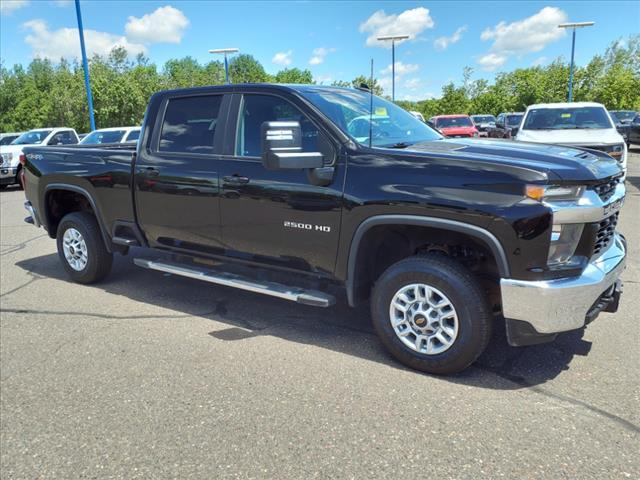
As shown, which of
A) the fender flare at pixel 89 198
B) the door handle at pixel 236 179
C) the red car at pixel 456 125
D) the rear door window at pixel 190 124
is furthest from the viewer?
the red car at pixel 456 125

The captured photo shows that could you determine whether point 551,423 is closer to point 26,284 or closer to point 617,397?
point 617,397

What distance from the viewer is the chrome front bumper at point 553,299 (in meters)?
3.05

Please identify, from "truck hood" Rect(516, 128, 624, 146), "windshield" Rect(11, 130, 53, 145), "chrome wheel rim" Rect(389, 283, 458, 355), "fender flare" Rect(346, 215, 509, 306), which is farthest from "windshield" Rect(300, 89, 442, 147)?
"windshield" Rect(11, 130, 53, 145)

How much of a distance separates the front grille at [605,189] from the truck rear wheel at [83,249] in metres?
4.68

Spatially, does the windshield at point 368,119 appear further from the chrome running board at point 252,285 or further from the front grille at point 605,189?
the front grille at point 605,189

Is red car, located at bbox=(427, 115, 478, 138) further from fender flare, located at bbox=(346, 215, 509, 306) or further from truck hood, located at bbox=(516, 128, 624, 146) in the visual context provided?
fender flare, located at bbox=(346, 215, 509, 306)

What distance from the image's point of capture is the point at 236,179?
4.24 metres

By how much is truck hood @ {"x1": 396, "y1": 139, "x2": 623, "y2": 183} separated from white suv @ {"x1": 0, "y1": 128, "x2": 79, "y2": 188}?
15.3 metres

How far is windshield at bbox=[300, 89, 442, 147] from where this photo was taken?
3949mm

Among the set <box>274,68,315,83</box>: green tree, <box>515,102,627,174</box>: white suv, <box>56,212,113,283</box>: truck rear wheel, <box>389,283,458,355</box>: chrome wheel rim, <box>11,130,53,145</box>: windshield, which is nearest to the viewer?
<box>389,283,458,355</box>: chrome wheel rim

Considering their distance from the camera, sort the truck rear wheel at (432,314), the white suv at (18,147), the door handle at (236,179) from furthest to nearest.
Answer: the white suv at (18,147) → the door handle at (236,179) → the truck rear wheel at (432,314)

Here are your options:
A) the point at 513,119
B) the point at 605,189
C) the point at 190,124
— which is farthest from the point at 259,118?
the point at 513,119

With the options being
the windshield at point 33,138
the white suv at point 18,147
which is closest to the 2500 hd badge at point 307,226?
the white suv at point 18,147

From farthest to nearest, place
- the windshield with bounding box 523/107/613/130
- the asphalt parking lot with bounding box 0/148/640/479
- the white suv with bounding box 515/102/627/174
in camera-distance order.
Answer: the windshield with bounding box 523/107/613/130
the white suv with bounding box 515/102/627/174
the asphalt parking lot with bounding box 0/148/640/479
